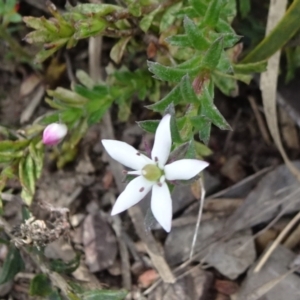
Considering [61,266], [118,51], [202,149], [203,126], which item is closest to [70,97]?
[118,51]

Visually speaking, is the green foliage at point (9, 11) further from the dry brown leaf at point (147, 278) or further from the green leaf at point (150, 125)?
the dry brown leaf at point (147, 278)

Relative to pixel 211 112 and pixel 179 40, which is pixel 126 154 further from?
pixel 179 40

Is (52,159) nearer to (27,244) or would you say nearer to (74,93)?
(74,93)

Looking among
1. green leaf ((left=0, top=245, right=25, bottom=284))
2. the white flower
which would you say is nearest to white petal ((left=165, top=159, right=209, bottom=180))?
the white flower

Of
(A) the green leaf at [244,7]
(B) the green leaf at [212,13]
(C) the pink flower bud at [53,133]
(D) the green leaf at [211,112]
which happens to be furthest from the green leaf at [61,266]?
(A) the green leaf at [244,7]

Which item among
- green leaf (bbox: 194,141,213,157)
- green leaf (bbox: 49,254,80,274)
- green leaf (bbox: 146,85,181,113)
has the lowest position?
green leaf (bbox: 49,254,80,274)

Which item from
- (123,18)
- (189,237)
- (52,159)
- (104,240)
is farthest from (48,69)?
(189,237)

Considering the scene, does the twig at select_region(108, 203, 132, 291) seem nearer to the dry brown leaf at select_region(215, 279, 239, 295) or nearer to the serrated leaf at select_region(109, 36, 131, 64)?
the dry brown leaf at select_region(215, 279, 239, 295)
